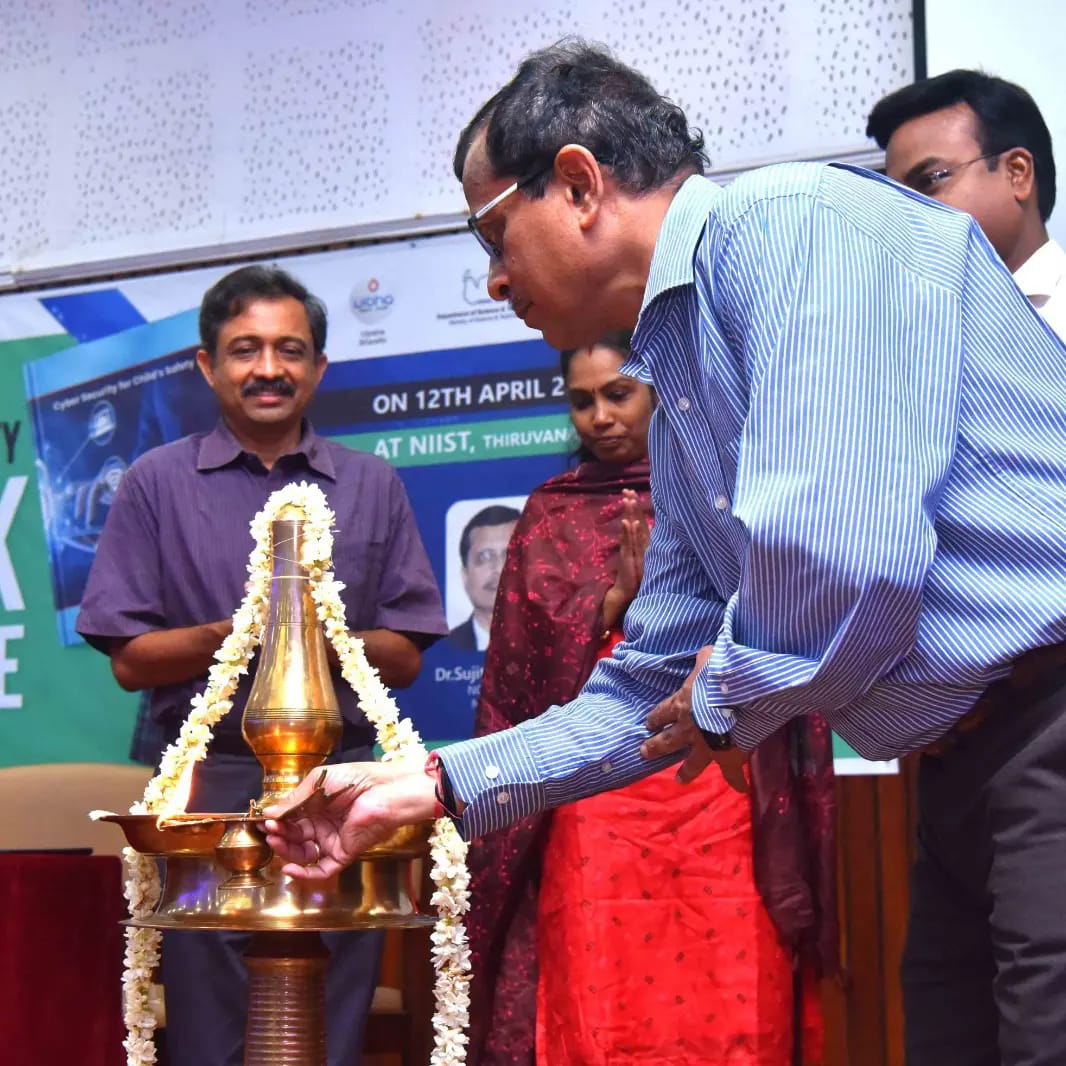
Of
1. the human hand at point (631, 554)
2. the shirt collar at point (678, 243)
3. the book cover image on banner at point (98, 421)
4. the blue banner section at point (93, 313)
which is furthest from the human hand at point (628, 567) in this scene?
the blue banner section at point (93, 313)

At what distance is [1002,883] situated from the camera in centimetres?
125

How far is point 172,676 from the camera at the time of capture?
2898 millimetres

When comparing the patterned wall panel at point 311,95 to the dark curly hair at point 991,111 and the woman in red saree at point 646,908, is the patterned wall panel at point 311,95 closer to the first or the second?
the dark curly hair at point 991,111

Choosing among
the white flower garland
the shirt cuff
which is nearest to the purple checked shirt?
the white flower garland

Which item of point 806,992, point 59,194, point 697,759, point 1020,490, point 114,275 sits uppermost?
point 59,194

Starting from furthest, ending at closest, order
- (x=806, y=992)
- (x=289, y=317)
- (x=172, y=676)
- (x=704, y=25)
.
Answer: (x=704, y=25) < (x=289, y=317) < (x=172, y=676) < (x=806, y=992)

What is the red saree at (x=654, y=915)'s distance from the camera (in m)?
2.62

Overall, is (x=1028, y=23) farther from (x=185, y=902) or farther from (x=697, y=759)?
(x=185, y=902)

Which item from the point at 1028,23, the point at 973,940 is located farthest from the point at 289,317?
the point at 973,940

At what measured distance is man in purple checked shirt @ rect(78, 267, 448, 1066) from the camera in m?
2.69

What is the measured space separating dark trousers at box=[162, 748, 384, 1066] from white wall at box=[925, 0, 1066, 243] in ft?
6.94

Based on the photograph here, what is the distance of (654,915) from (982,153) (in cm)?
149

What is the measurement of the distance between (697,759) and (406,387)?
247 centimetres

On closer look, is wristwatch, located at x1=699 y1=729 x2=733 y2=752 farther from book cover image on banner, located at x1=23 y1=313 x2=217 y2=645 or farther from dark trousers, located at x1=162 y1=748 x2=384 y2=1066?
book cover image on banner, located at x1=23 y1=313 x2=217 y2=645
